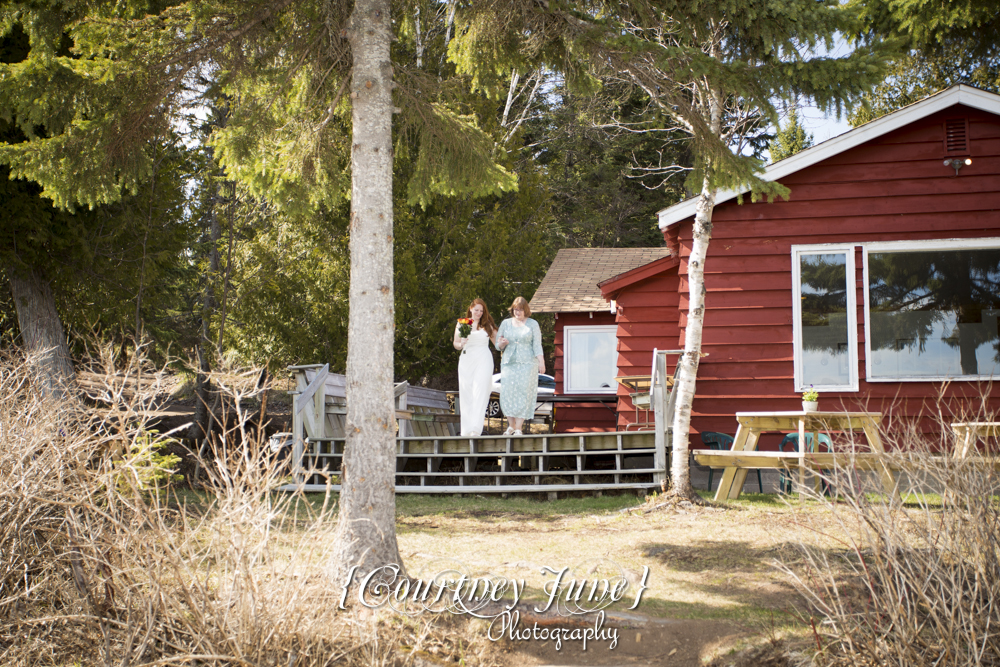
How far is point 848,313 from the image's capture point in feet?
30.9

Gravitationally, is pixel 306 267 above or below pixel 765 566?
above

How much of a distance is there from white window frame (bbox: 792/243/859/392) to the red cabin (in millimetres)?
15

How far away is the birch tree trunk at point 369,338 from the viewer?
478 cm

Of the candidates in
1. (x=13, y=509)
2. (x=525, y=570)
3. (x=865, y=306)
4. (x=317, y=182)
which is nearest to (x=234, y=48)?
(x=317, y=182)

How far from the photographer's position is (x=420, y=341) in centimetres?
1495

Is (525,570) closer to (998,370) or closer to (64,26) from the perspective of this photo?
(64,26)

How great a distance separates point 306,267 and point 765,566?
37.1ft

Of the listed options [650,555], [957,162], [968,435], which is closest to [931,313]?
[957,162]

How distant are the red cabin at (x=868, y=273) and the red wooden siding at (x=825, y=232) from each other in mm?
15

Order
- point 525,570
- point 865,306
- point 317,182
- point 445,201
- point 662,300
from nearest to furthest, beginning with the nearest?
point 525,570 → point 317,182 → point 865,306 → point 662,300 → point 445,201

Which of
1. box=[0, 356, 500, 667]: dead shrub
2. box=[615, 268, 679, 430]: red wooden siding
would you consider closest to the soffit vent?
box=[615, 268, 679, 430]: red wooden siding

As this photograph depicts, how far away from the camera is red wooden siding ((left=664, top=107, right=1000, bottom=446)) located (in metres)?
9.22

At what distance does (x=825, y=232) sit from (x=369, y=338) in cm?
677

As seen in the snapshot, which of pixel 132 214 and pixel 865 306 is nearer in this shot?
pixel 865 306
